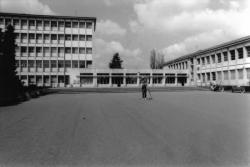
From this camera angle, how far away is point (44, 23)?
61625 mm

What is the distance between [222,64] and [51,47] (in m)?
43.3

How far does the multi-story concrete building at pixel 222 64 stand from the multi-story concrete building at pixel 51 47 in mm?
30872

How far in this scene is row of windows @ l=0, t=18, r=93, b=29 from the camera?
2368 inches

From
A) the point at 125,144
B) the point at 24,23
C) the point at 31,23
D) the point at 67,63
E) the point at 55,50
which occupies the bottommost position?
the point at 125,144

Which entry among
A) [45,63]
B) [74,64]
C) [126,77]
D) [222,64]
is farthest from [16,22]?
[222,64]

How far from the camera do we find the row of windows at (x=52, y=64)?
5975cm

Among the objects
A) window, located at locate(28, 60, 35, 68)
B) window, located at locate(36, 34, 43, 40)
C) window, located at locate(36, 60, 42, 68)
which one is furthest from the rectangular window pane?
window, located at locate(28, 60, 35, 68)

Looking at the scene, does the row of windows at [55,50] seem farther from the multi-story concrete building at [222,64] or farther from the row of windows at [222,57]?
the row of windows at [222,57]

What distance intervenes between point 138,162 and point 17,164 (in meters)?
2.00

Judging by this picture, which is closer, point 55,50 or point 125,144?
point 125,144

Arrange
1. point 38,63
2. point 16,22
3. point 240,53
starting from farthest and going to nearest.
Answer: point 38,63 → point 16,22 → point 240,53

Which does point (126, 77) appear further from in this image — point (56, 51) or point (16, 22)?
point (16, 22)

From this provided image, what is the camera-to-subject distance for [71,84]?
5978 cm

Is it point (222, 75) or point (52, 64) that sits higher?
point (52, 64)
